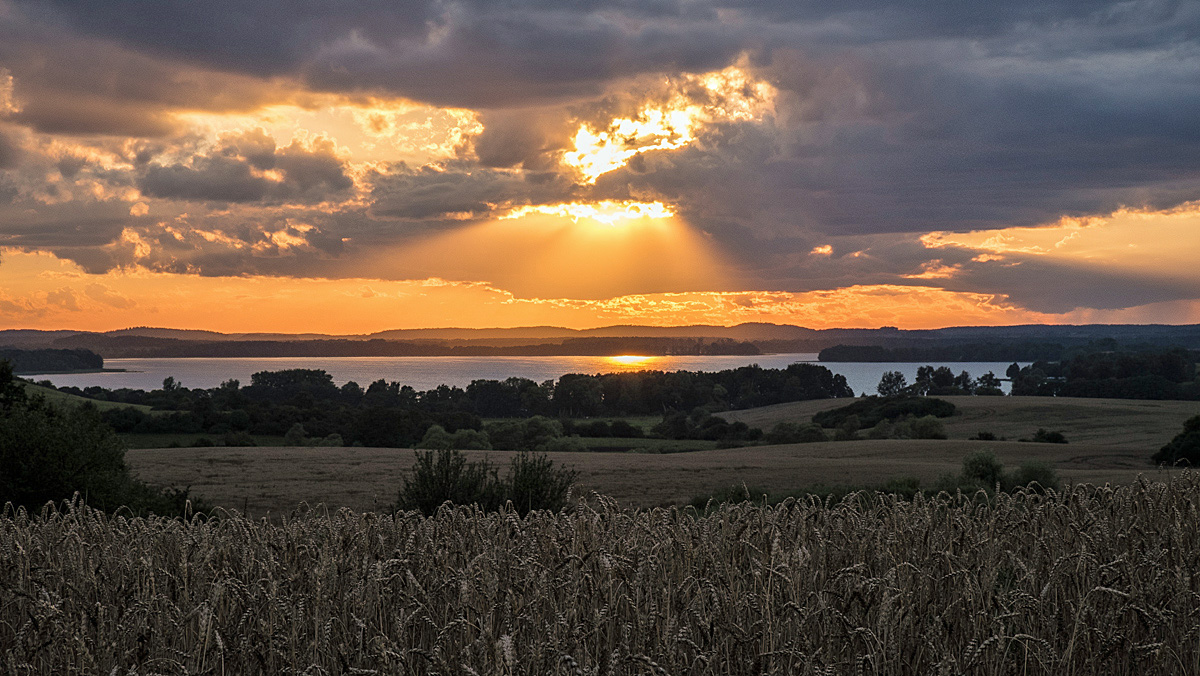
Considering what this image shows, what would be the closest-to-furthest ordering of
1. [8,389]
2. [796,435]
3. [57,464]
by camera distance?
1. [57,464]
2. [8,389]
3. [796,435]

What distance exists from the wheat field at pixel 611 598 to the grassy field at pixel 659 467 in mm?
14525

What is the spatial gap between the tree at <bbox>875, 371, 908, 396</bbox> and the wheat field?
119 m

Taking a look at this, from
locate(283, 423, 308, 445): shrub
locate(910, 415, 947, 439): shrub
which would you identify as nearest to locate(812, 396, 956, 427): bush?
locate(910, 415, 947, 439): shrub

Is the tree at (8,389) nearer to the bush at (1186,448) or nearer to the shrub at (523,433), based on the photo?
the shrub at (523,433)

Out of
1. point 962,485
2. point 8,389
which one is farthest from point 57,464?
point 962,485

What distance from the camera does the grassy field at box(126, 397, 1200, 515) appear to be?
110 feet

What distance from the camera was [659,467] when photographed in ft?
150

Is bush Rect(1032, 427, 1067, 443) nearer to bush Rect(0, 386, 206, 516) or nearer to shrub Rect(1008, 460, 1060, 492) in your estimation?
shrub Rect(1008, 460, 1060, 492)

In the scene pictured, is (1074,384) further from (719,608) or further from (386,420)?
(719,608)

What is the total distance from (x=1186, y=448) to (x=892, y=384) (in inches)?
3151

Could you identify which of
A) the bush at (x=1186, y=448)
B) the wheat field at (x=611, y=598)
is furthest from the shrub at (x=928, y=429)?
the wheat field at (x=611, y=598)

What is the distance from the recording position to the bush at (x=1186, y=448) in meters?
46.8

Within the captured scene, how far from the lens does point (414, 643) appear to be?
6.23m

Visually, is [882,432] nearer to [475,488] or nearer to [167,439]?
[167,439]
